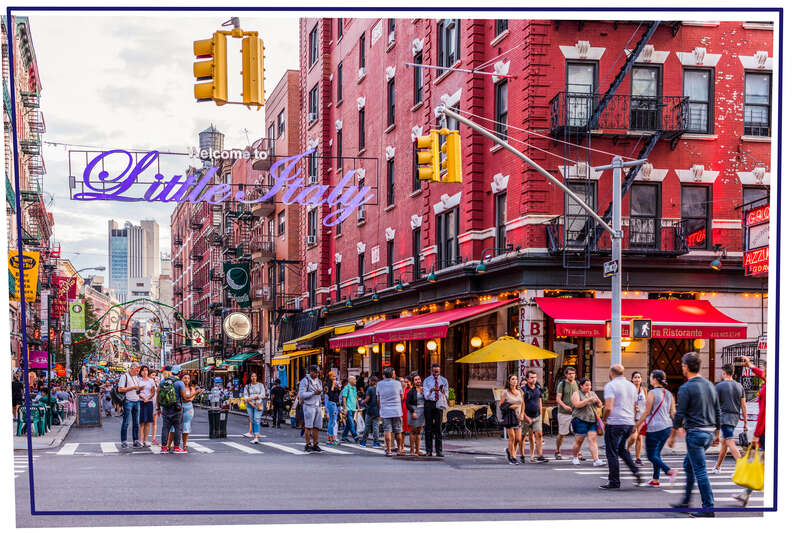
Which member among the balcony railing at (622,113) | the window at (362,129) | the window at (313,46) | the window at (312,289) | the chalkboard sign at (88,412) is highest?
the window at (313,46)

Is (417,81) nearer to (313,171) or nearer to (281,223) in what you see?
(313,171)

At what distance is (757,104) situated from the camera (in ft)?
89.3

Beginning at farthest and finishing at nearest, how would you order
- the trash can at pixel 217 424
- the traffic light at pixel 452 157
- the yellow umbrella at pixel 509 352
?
the trash can at pixel 217 424, the yellow umbrella at pixel 509 352, the traffic light at pixel 452 157

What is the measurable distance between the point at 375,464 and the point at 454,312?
10.6 m

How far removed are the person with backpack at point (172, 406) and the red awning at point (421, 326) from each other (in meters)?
7.56

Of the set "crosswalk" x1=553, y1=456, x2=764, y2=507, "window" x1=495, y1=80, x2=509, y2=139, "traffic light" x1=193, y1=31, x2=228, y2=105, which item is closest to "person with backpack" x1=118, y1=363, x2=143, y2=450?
"crosswalk" x1=553, y1=456, x2=764, y2=507

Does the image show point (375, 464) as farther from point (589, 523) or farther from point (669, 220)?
point (669, 220)

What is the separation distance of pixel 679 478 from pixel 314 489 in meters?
6.26

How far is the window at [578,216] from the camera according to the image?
85.5 feet

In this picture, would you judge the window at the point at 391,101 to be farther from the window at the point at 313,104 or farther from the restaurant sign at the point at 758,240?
the restaurant sign at the point at 758,240

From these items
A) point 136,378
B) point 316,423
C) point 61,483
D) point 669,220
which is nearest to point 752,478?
point 61,483

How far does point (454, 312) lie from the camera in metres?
28.8

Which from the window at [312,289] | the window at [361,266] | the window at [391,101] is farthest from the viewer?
the window at [312,289]

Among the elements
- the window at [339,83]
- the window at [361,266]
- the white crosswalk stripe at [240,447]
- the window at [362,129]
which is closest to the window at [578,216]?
the white crosswalk stripe at [240,447]
